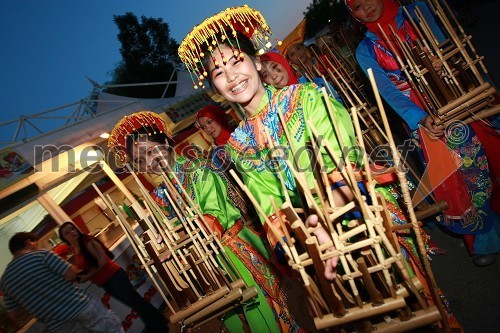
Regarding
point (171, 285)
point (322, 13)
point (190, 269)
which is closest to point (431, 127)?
point (190, 269)

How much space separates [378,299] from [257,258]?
141 centimetres

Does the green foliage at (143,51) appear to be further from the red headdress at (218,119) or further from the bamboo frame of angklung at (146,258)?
the bamboo frame of angklung at (146,258)

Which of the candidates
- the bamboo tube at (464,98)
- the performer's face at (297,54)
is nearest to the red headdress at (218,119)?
the performer's face at (297,54)

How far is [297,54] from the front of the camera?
180 inches

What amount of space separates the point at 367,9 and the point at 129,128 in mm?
2350

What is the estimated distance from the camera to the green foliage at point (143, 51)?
25281 millimetres

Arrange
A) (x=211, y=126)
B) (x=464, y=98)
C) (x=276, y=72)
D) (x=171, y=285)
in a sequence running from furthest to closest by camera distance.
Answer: (x=211, y=126), (x=276, y=72), (x=464, y=98), (x=171, y=285)

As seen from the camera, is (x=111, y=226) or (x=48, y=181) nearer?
(x=48, y=181)

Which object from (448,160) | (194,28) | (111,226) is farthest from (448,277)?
(111,226)

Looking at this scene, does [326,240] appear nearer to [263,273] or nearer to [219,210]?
[263,273]

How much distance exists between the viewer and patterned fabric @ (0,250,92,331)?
273cm

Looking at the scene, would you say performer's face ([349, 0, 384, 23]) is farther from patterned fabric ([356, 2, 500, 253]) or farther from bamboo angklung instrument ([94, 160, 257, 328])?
bamboo angklung instrument ([94, 160, 257, 328])

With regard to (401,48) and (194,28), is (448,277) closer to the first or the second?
(401,48)

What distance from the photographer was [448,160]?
7.54 feet
